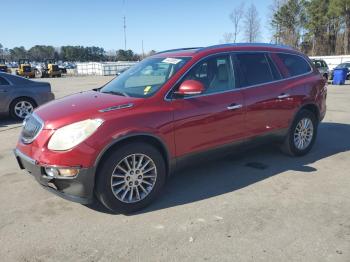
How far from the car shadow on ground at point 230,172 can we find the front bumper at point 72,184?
18.3 inches

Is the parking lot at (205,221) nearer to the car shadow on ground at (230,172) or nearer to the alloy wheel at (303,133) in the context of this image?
the car shadow on ground at (230,172)

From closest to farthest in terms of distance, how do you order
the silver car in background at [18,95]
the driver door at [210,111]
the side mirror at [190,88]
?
the side mirror at [190,88]
the driver door at [210,111]
the silver car in background at [18,95]

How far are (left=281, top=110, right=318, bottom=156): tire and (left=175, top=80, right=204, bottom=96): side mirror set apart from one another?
2.30 meters

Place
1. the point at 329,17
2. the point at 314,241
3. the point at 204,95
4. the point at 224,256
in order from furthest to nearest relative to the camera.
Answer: the point at 329,17, the point at 204,95, the point at 314,241, the point at 224,256

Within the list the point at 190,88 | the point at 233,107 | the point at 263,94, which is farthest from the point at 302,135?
the point at 190,88

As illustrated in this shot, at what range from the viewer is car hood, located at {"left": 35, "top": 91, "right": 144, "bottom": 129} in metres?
3.87

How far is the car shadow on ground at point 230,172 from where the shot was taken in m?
4.55

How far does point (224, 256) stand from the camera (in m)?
3.24

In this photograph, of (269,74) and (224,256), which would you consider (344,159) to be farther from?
(224,256)

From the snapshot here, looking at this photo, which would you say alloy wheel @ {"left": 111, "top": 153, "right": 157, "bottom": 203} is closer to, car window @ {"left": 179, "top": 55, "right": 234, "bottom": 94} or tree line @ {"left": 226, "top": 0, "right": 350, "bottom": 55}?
car window @ {"left": 179, "top": 55, "right": 234, "bottom": 94}

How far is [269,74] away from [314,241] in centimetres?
284

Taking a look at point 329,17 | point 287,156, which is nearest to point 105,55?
point 329,17

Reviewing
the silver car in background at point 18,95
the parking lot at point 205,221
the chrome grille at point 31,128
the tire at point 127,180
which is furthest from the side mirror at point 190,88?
the silver car in background at point 18,95

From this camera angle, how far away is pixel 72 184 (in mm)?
3760
